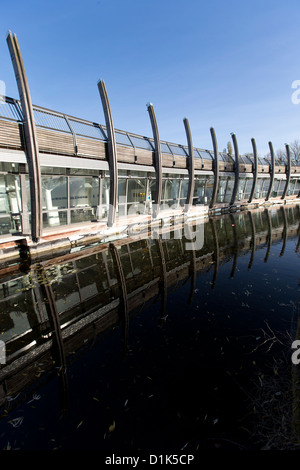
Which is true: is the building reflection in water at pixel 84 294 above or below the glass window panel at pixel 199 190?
below

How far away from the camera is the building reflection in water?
4082mm

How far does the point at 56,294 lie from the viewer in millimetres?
6562

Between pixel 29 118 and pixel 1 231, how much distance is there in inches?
217

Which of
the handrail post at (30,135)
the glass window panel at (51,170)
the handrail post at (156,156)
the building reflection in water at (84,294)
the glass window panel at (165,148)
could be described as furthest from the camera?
the glass window panel at (165,148)

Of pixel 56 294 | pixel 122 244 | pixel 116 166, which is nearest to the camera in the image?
pixel 56 294

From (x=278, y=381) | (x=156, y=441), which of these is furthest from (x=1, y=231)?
(x=278, y=381)

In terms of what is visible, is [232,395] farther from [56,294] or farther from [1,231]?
[1,231]

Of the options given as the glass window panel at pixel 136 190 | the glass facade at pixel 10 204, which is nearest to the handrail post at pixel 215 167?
the glass window panel at pixel 136 190

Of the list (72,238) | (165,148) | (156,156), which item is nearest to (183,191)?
(165,148)

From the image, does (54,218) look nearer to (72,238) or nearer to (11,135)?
(72,238)

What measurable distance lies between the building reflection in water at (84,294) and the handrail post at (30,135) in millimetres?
2366

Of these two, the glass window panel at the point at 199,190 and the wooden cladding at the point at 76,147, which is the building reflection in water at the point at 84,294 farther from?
the glass window panel at the point at 199,190

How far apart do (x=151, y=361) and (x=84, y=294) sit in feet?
11.0

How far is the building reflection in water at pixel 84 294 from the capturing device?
408 centimetres
